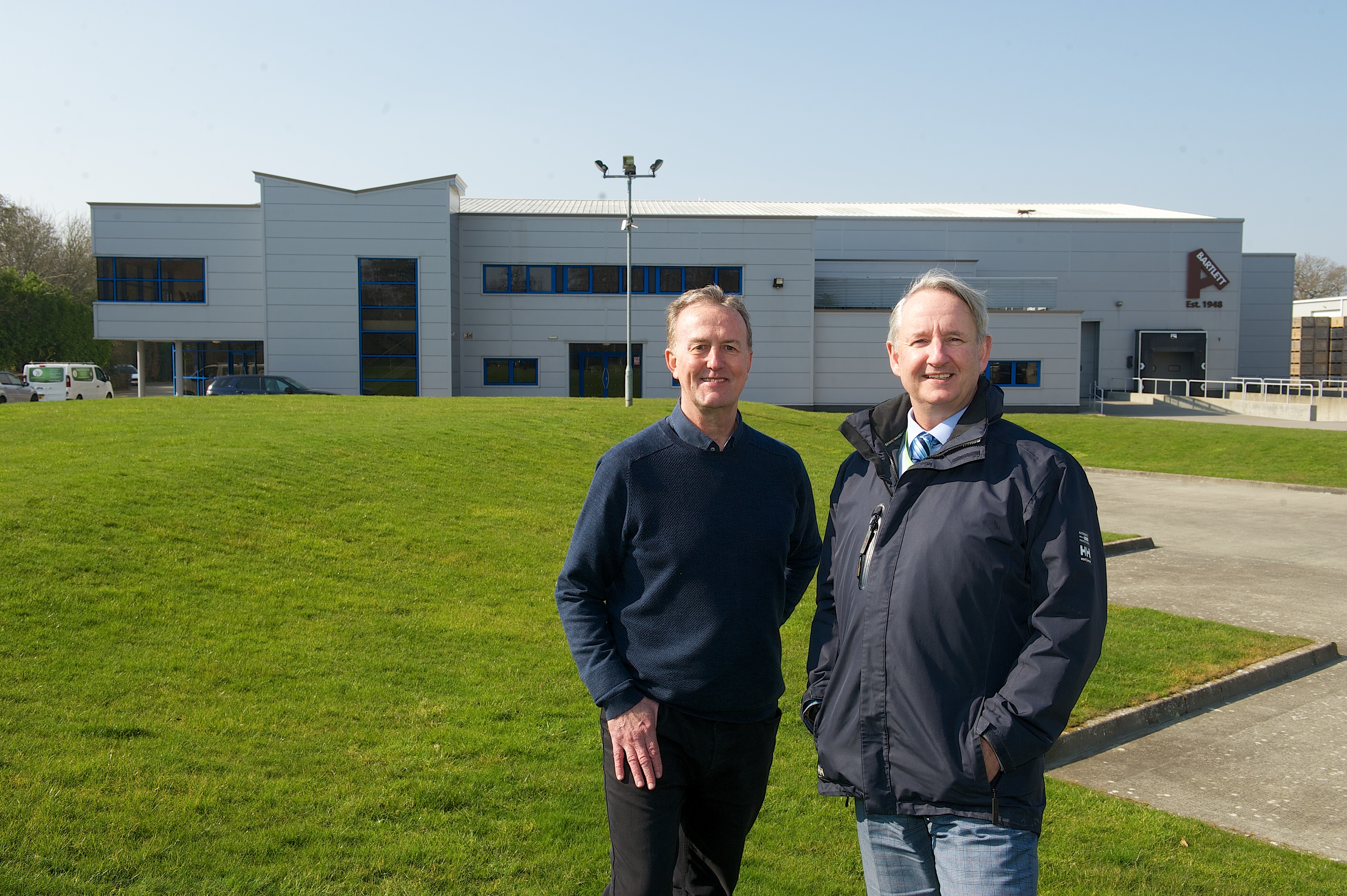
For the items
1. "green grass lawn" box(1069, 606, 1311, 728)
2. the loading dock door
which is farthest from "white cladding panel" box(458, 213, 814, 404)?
"green grass lawn" box(1069, 606, 1311, 728)

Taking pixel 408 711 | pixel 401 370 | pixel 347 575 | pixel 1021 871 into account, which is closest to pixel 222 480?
pixel 347 575

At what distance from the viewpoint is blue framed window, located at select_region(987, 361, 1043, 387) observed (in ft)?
134

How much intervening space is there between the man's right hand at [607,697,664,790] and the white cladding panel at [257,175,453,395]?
36.4m

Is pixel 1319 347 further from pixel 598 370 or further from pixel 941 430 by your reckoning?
pixel 941 430

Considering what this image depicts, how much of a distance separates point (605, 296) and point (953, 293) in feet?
123

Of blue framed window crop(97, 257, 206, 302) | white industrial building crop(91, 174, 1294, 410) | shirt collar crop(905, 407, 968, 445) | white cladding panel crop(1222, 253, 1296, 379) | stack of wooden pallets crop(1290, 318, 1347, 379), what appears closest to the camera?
shirt collar crop(905, 407, 968, 445)

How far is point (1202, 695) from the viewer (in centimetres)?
641

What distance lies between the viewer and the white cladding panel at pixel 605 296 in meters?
39.1

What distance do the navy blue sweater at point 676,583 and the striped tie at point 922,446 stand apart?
1.46 ft

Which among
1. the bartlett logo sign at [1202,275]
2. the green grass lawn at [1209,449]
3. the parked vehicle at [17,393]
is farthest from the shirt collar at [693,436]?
the bartlett logo sign at [1202,275]

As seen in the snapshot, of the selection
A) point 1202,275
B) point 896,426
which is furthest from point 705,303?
point 1202,275

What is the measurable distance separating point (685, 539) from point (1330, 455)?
2563 cm

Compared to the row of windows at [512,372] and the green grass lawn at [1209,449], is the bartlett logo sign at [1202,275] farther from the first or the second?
the green grass lawn at [1209,449]

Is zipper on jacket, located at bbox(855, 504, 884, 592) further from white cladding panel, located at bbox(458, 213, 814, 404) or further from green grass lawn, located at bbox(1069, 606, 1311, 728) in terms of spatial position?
white cladding panel, located at bbox(458, 213, 814, 404)
